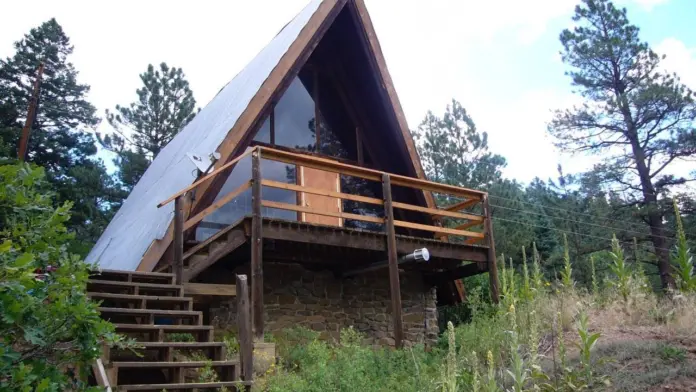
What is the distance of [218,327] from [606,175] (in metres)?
14.5

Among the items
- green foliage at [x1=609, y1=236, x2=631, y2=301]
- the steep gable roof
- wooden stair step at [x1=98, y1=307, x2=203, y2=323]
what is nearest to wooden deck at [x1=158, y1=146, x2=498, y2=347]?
the steep gable roof

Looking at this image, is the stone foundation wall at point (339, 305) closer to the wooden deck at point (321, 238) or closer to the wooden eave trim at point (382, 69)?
the wooden deck at point (321, 238)

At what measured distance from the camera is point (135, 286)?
6.75 meters

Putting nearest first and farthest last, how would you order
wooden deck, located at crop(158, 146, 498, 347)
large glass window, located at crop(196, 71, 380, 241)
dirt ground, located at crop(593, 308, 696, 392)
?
dirt ground, located at crop(593, 308, 696, 392) → wooden deck, located at crop(158, 146, 498, 347) → large glass window, located at crop(196, 71, 380, 241)

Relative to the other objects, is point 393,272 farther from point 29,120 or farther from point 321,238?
point 29,120

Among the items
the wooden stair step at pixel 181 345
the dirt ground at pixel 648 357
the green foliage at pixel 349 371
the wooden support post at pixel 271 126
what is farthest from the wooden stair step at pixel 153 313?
the wooden support post at pixel 271 126

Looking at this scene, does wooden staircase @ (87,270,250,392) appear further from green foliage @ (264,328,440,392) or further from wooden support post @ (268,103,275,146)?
wooden support post @ (268,103,275,146)

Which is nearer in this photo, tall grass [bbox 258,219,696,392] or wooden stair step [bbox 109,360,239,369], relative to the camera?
tall grass [bbox 258,219,696,392]

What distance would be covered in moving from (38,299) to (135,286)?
12.4 ft

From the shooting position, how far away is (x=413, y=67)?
1440 centimetres

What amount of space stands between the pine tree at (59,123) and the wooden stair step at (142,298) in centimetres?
1361

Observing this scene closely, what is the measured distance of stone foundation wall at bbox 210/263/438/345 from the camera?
29.8 feet

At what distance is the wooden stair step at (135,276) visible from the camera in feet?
23.1

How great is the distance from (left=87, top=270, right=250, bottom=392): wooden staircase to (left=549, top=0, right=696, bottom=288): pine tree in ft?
48.2
